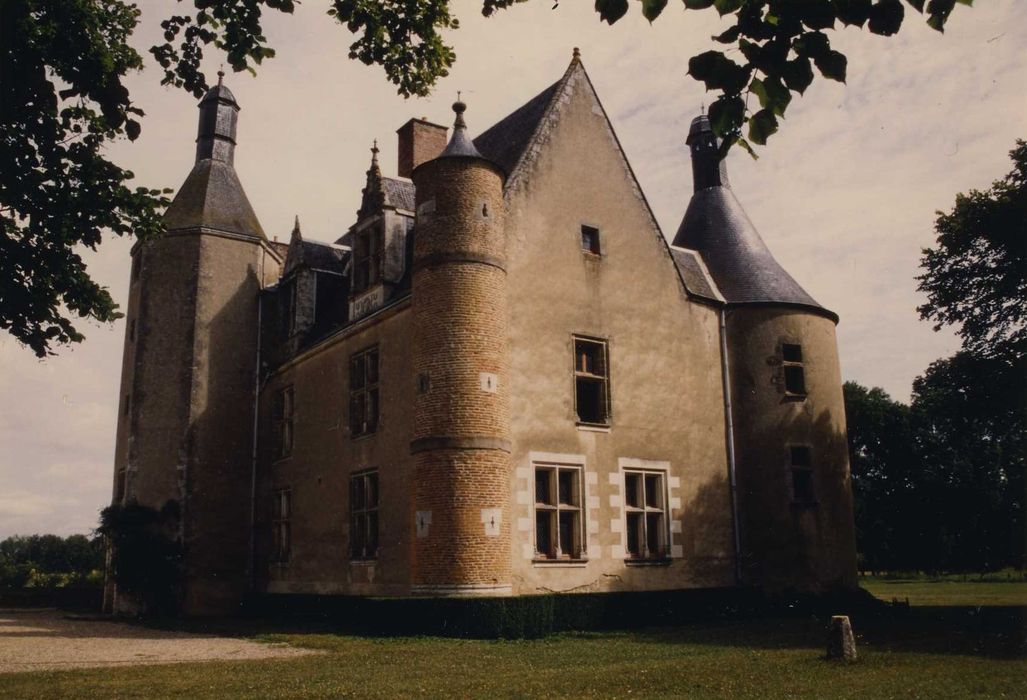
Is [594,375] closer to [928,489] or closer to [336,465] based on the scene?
[336,465]

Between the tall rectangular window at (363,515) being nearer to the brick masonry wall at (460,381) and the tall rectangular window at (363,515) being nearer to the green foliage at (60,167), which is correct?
the brick masonry wall at (460,381)

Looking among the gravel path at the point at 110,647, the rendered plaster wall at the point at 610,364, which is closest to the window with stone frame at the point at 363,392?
the rendered plaster wall at the point at 610,364

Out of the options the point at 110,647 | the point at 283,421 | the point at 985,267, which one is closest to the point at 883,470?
the point at 985,267

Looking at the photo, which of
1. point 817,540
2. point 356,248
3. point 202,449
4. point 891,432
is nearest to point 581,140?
point 356,248

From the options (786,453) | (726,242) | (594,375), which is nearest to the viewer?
(594,375)

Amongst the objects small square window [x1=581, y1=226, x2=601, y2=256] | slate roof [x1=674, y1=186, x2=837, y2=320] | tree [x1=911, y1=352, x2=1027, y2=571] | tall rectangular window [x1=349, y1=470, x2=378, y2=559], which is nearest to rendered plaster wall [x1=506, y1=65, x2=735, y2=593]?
small square window [x1=581, y1=226, x2=601, y2=256]

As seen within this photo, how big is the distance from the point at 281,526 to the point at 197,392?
4.42 metres

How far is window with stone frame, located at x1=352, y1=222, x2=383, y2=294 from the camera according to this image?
64.6 feet

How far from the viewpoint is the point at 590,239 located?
63.2ft

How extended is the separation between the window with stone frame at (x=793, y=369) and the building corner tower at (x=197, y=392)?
14423mm

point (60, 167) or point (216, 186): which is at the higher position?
point (216, 186)

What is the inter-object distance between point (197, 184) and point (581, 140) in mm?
13049

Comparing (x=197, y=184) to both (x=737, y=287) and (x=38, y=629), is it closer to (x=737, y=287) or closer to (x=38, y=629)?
(x=38, y=629)

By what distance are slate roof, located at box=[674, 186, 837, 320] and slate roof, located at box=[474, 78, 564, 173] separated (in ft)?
20.3
